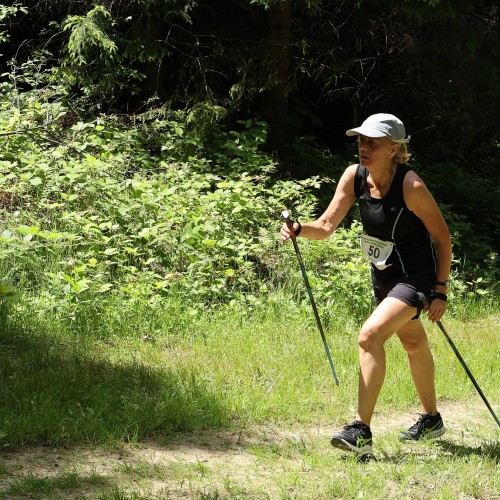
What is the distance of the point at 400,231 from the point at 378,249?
8.5 inches

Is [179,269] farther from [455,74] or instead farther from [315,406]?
[455,74]

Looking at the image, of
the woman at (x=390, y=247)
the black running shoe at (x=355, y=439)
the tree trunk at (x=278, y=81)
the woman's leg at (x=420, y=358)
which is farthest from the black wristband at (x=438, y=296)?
the tree trunk at (x=278, y=81)

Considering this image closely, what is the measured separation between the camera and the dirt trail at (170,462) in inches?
184

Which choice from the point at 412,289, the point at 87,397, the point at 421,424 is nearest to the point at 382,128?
the point at 412,289

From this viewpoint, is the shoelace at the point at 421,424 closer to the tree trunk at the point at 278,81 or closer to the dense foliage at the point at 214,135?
the dense foliage at the point at 214,135

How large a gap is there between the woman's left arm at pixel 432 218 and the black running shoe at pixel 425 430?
2.90 ft

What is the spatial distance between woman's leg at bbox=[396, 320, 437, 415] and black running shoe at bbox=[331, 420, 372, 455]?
0.69m

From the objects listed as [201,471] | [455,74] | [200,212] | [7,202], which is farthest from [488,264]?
[201,471]

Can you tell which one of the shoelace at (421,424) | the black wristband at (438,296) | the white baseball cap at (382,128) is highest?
the white baseball cap at (382,128)

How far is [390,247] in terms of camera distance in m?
5.35

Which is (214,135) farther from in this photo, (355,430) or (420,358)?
(355,430)

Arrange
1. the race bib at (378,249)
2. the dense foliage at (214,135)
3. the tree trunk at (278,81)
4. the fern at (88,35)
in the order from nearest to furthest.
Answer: the race bib at (378,249) → the dense foliage at (214,135) → the fern at (88,35) → the tree trunk at (278,81)

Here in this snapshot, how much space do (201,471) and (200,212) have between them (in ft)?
15.9

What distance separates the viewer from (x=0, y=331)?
7.04 m
